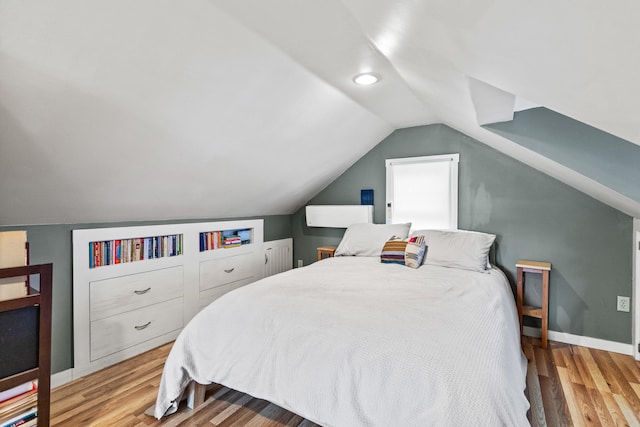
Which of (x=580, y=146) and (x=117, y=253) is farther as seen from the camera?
(x=117, y=253)

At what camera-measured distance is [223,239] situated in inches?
144

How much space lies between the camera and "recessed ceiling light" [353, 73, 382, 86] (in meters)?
2.28

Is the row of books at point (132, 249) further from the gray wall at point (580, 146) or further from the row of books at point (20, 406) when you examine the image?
the gray wall at point (580, 146)

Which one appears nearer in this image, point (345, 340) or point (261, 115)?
point (345, 340)

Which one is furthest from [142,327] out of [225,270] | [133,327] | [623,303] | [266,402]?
[623,303]

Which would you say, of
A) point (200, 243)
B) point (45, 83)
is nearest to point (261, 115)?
point (45, 83)

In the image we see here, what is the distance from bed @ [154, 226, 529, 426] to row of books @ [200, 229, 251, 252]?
137cm

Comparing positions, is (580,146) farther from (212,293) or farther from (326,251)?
(212,293)

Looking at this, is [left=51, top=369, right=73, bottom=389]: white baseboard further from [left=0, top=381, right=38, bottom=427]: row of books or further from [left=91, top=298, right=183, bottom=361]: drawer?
[left=0, top=381, right=38, bottom=427]: row of books

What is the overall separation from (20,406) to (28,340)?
0.99ft

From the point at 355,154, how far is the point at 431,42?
271 centimetres

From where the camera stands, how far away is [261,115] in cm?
239

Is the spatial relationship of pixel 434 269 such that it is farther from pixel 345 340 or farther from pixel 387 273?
pixel 345 340

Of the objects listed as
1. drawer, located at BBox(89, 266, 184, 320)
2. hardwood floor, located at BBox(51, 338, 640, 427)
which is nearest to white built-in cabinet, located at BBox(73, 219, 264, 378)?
drawer, located at BBox(89, 266, 184, 320)
